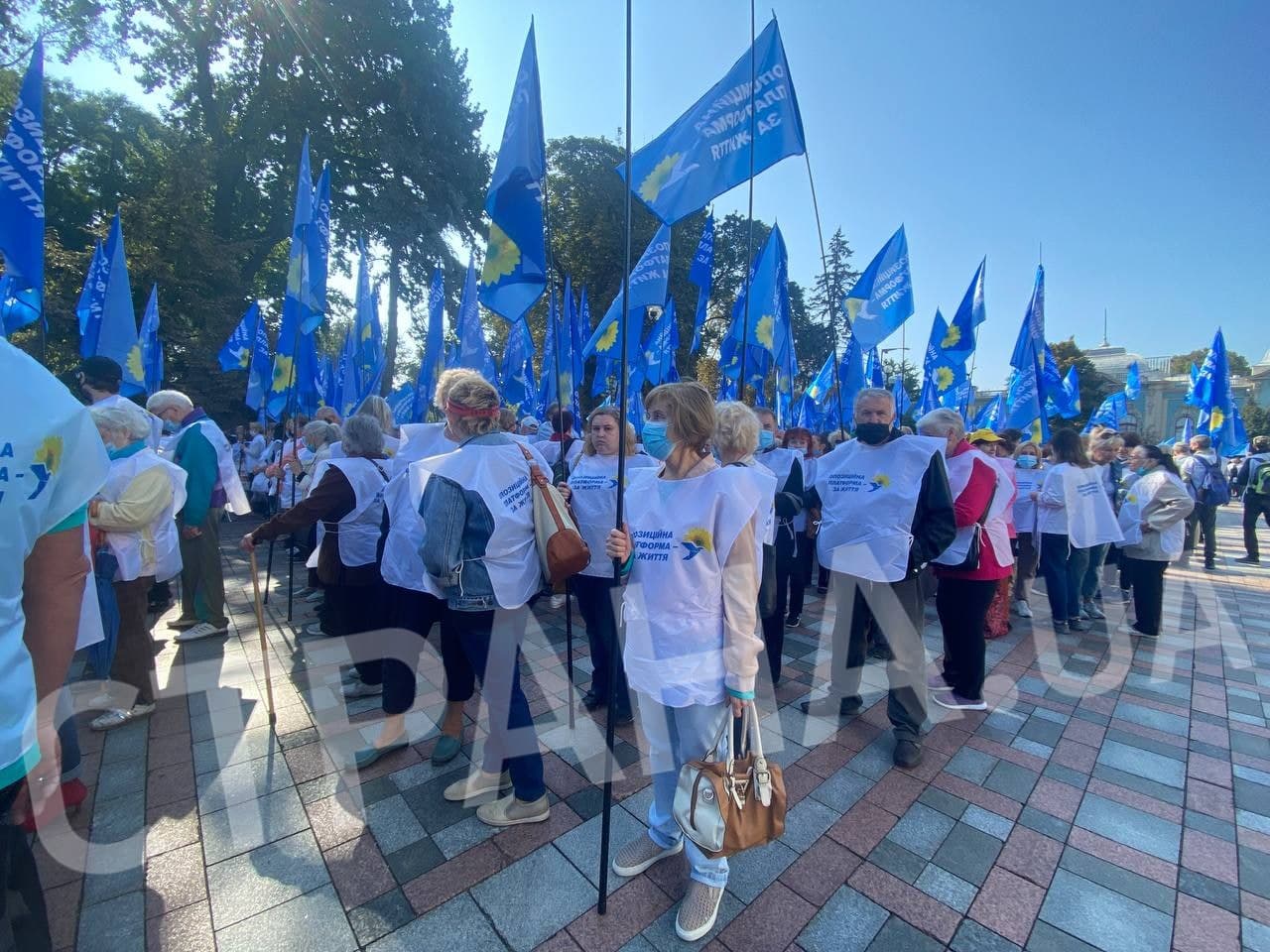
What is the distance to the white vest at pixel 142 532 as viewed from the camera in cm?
343

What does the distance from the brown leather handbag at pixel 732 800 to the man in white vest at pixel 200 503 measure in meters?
4.23

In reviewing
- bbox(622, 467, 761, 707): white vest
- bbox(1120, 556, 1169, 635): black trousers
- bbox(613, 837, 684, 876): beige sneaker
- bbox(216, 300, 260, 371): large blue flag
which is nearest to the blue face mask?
bbox(622, 467, 761, 707): white vest

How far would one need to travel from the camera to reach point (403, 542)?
123 inches

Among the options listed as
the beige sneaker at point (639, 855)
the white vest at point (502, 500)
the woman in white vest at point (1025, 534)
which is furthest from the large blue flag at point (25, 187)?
the woman in white vest at point (1025, 534)

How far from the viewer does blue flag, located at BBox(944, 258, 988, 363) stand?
325 inches

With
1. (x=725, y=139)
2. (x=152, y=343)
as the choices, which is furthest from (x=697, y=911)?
(x=152, y=343)

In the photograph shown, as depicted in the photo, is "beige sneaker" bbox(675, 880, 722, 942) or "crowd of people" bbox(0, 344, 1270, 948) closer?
"crowd of people" bbox(0, 344, 1270, 948)

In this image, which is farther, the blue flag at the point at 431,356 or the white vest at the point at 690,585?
the blue flag at the point at 431,356

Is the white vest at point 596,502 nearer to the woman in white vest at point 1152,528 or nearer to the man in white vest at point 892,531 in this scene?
the man in white vest at point 892,531

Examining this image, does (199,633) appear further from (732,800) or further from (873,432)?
(873,432)

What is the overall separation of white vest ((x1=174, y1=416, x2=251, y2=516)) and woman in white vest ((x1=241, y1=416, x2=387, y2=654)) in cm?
149

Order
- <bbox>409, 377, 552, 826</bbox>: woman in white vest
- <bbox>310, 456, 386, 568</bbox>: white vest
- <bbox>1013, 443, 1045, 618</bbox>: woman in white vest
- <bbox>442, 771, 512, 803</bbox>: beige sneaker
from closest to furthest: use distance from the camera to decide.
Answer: <bbox>409, 377, 552, 826</bbox>: woman in white vest → <bbox>442, 771, 512, 803</bbox>: beige sneaker → <bbox>310, 456, 386, 568</bbox>: white vest → <bbox>1013, 443, 1045, 618</bbox>: woman in white vest

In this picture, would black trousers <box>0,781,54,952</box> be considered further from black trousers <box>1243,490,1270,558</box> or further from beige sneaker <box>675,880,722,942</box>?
Result: black trousers <box>1243,490,1270,558</box>

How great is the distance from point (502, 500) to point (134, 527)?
2.49m
